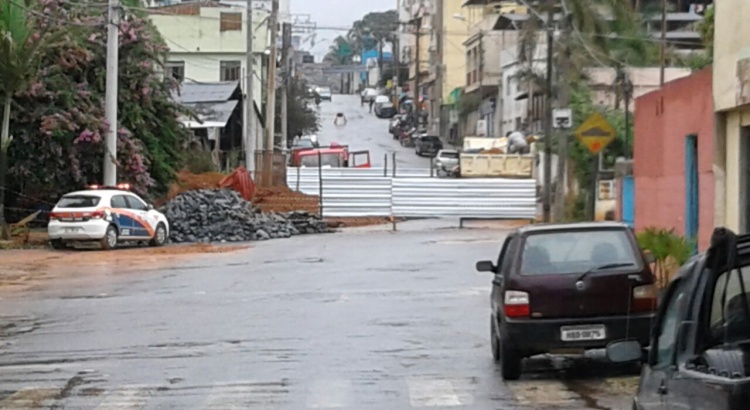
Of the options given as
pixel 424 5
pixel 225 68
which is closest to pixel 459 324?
pixel 225 68

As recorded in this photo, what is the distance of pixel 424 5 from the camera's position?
125 m

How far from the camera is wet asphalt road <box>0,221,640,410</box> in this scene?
1305 centimetres

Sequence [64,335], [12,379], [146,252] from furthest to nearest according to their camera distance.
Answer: [146,252], [64,335], [12,379]

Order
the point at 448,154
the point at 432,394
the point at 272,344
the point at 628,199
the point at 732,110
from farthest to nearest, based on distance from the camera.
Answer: the point at 448,154 < the point at 628,199 < the point at 732,110 < the point at 272,344 < the point at 432,394

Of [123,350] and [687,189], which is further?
[687,189]

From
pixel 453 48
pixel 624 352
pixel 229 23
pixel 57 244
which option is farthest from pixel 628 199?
pixel 453 48

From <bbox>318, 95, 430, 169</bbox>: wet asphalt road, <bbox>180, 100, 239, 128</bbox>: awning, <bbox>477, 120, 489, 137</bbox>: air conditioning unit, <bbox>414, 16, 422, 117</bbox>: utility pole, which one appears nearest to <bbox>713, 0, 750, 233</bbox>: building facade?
<bbox>180, 100, 239, 128</bbox>: awning

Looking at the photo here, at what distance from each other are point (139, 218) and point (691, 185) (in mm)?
19510

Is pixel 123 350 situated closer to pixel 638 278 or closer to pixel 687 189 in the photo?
pixel 638 278

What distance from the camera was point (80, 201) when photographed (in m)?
35.8

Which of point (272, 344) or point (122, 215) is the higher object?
point (122, 215)

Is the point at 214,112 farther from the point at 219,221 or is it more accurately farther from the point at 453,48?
the point at 453,48

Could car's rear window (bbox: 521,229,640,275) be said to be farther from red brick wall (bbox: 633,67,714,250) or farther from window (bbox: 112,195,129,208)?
window (bbox: 112,195,129,208)

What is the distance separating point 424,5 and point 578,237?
11254 centimetres
